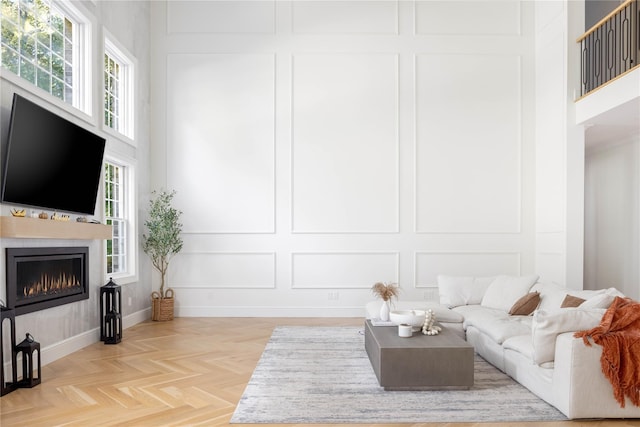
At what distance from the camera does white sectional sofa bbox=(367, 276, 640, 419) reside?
314 cm

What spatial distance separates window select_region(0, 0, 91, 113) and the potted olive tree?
78.1 inches

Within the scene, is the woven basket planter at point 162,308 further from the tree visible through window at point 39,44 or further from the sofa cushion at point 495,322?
the sofa cushion at point 495,322

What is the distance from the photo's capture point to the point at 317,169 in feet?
25.0

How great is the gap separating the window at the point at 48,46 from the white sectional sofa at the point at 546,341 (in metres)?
4.03

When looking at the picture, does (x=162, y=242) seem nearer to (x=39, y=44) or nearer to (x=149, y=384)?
(x=39, y=44)

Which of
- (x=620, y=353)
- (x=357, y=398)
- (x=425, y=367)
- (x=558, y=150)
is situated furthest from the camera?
(x=558, y=150)

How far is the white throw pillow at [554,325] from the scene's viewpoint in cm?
329

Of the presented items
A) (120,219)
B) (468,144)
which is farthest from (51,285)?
(468,144)

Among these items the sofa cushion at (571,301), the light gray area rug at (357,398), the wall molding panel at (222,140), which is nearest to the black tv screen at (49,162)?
the wall molding panel at (222,140)

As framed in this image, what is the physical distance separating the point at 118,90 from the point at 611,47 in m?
6.44

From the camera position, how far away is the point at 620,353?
3.11 meters

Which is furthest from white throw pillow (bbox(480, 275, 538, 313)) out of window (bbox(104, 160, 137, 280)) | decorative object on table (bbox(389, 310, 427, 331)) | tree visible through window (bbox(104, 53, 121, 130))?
tree visible through window (bbox(104, 53, 121, 130))

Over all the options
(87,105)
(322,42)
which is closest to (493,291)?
(322,42)

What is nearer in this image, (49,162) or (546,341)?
(546,341)
